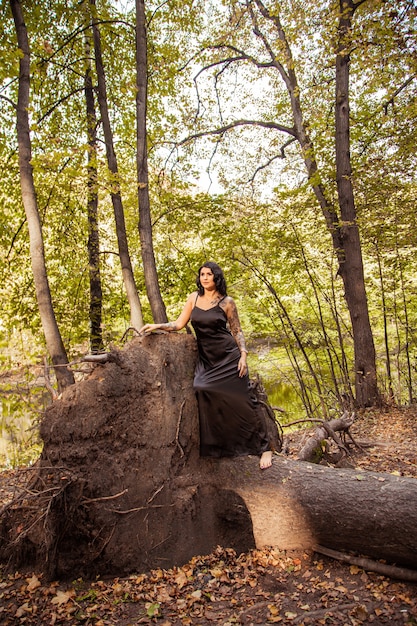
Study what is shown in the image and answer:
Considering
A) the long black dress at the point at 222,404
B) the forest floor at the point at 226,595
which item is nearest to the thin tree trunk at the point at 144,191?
the long black dress at the point at 222,404

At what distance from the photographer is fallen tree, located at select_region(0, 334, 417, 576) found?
3303 millimetres

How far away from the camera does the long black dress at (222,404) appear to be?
387 cm

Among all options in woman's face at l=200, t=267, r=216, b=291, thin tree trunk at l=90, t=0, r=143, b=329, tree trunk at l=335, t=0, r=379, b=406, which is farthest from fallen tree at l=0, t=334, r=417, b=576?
tree trunk at l=335, t=0, r=379, b=406

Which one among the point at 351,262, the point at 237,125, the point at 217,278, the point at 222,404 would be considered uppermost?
the point at 237,125

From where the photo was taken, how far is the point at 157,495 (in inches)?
143

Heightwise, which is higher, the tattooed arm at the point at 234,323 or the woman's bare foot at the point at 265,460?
the tattooed arm at the point at 234,323

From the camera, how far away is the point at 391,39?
624cm

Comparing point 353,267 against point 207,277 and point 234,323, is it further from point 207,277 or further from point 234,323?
point 207,277

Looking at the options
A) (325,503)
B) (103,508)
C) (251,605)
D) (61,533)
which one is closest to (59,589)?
(61,533)

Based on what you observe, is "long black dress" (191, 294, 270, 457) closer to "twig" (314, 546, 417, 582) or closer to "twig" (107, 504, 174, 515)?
"twig" (107, 504, 174, 515)

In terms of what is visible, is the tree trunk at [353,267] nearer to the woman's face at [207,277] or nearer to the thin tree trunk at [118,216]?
the thin tree trunk at [118,216]

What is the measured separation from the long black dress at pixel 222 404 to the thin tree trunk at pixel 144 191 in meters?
2.64

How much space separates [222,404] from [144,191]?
415 cm

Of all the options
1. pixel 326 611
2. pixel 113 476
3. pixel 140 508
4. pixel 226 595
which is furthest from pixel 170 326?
pixel 326 611
